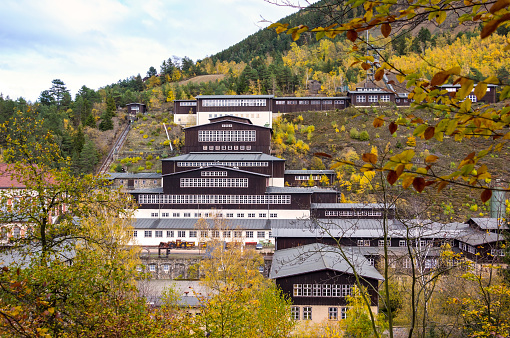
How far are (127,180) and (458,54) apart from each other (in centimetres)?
9211

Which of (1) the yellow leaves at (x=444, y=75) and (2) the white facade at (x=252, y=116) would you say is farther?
(2) the white facade at (x=252, y=116)

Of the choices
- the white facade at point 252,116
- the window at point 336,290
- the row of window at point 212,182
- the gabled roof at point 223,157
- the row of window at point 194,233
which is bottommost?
the window at point 336,290

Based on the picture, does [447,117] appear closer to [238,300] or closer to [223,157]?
[238,300]

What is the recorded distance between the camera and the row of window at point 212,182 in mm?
41531

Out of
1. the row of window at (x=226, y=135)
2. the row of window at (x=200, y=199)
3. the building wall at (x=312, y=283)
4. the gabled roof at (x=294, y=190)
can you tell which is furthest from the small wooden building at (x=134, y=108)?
the building wall at (x=312, y=283)

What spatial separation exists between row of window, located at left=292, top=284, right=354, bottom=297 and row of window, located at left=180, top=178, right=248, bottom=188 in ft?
63.1

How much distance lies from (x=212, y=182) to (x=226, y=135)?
476 inches

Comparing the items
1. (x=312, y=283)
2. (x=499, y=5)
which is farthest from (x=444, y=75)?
(x=312, y=283)

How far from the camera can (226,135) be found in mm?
52188

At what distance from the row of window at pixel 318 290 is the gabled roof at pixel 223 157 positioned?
77.7 feet

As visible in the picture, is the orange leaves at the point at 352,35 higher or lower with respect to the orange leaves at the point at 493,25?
higher

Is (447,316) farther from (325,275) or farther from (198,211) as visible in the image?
(198,211)

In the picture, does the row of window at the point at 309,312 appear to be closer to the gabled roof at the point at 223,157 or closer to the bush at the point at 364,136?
the gabled roof at the point at 223,157

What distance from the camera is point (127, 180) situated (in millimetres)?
46750
